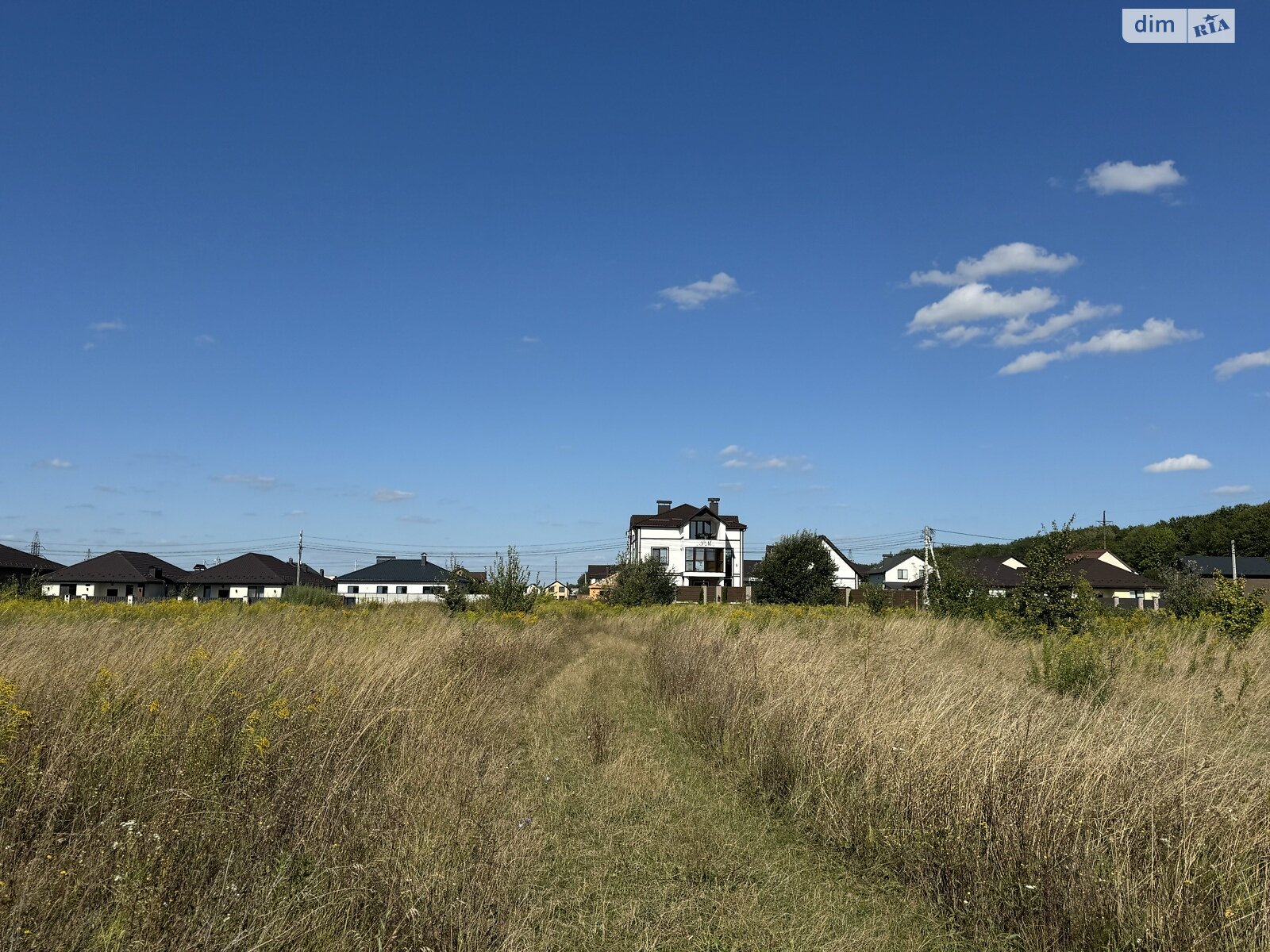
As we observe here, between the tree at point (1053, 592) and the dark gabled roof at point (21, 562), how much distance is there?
63360 millimetres

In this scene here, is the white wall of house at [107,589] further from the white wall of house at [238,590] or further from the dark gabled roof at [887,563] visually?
the dark gabled roof at [887,563]

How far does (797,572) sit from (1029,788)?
4286 centimetres

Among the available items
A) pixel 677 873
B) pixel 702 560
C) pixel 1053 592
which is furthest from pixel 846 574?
pixel 677 873

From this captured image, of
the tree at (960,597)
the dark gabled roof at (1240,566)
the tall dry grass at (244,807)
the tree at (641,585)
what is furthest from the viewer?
the dark gabled roof at (1240,566)

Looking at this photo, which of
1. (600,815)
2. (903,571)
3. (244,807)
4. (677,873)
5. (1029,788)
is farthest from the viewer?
(903,571)

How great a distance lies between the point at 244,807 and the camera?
4.50 m

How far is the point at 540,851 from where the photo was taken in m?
5.35

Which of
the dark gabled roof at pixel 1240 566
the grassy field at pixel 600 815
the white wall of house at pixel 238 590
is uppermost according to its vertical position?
the dark gabled roof at pixel 1240 566

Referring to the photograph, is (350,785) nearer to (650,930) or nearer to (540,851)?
(540,851)

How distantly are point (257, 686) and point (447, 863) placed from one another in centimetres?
308

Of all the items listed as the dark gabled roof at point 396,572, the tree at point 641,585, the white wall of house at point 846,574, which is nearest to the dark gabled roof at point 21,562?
the dark gabled roof at point 396,572

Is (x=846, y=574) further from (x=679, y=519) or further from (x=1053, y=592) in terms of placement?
(x=1053, y=592)

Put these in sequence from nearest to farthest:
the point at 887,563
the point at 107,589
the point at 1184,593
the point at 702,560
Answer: the point at 1184,593 < the point at 107,589 < the point at 702,560 < the point at 887,563

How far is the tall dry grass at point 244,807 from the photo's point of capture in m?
3.43
